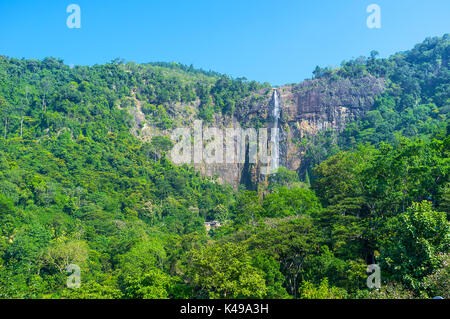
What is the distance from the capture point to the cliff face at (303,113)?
201ft

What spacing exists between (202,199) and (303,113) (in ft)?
81.0

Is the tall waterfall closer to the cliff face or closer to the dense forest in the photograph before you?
the cliff face

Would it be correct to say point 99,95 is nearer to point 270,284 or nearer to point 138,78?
point 138,78

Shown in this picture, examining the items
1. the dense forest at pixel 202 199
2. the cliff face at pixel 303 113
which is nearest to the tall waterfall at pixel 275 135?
the cliff face at pixel 303 113

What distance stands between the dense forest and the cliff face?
6.63 ft

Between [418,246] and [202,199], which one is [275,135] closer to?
[202,199]

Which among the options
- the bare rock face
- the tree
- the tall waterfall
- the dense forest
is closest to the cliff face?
the bare rock face

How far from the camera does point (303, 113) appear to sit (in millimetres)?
63188

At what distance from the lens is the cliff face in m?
61.3

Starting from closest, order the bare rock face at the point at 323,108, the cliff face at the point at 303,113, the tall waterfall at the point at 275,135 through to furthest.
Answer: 1. the bare rock face at the point at 323,108
2. the cliff face at the point at 303,113
3. the tall waterfall at the point at 275,135

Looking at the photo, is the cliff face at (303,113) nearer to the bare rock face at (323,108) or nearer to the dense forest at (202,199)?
the bare rock face at (323,108)

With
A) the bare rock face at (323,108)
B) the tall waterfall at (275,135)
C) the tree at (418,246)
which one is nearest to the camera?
the tree at (418,246)

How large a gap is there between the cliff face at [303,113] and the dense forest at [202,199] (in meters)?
2.02
